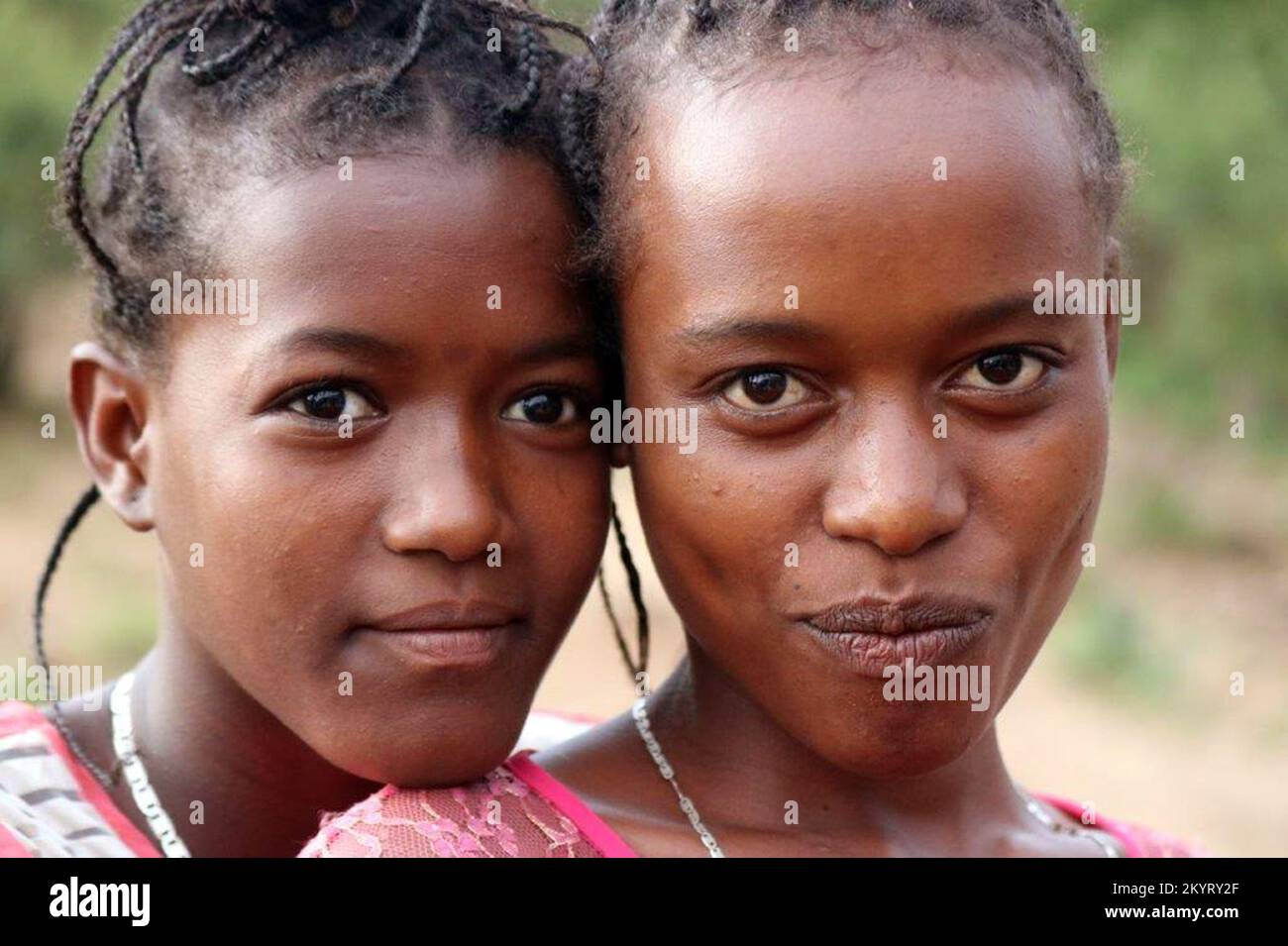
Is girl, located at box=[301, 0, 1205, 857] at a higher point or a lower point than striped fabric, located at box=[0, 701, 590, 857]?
higher

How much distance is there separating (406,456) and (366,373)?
13 centimetres

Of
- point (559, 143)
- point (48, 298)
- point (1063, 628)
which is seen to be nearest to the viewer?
point (559, 143)

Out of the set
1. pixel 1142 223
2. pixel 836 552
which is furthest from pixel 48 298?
pixel 836 552

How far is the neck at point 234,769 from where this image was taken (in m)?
2.97

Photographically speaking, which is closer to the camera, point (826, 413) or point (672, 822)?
point (826, 413)

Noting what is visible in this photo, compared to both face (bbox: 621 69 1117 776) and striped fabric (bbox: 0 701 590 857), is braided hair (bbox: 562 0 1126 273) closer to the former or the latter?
face (bbox: 621 69 1117 776)

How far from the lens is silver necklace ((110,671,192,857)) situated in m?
2.86

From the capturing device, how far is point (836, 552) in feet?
7.26

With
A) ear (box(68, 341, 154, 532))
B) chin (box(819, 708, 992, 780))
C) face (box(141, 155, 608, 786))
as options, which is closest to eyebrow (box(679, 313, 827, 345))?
face (box(141, 155, 608, 786))

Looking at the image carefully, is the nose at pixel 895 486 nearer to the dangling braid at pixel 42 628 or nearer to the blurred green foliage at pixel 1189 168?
the dangling braid at pixel 42 628

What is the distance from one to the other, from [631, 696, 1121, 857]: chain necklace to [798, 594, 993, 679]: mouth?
400 mm

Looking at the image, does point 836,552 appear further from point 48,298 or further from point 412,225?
point 48,298

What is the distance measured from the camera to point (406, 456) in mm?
2354
